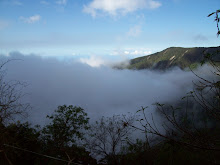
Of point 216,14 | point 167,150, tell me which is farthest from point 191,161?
point 216,14

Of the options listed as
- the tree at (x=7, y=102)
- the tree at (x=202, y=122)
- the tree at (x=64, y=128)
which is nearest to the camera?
the tree at (x=202, y=122)

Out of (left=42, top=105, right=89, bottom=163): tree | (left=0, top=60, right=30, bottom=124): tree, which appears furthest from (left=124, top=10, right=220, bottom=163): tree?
(left=42, top=105, right=89, bottom=163): tree

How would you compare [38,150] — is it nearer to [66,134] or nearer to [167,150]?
[66,134]

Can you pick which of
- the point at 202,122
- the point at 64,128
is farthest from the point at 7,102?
the point at 64,128

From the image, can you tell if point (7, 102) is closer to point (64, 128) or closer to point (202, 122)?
point (202, 122)

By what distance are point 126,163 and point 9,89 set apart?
980cm

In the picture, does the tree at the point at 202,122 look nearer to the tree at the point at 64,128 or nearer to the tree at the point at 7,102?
the tree at the point at 7,102

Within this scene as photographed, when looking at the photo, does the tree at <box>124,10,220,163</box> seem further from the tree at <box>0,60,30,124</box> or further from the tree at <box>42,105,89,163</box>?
the tree at <box>42,105,89,163</box>

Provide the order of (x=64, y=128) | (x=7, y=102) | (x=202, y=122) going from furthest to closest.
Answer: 1. (x=64, y=128)
2. (x=7, y=102)
3. (x=202, y=122)

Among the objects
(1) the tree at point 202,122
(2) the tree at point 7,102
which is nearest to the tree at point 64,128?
(2) the tree at point 7,102

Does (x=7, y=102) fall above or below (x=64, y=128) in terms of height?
above

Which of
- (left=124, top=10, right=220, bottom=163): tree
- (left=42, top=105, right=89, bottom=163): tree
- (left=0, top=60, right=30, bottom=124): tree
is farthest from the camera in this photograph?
(left=42, top=105, right=89, bottom=163): tree

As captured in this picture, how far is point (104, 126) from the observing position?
15875 millimetres

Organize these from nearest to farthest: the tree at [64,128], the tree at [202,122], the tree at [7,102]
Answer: the tree at [202,122] → the tree at [7,102] → the tree at [64,128]
